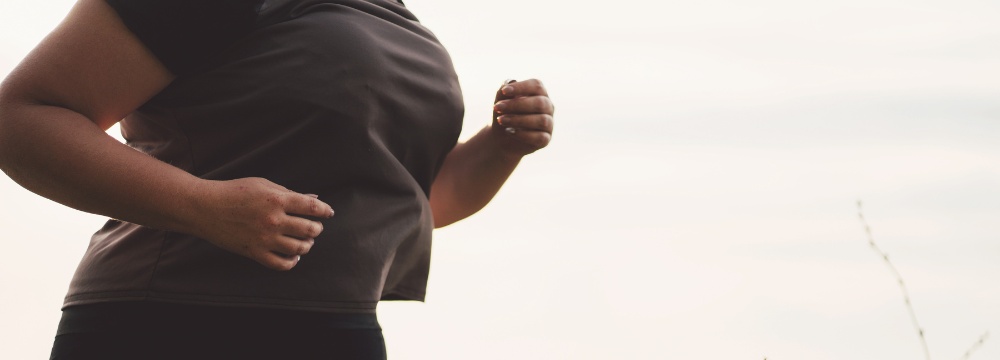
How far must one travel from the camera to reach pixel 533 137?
181 cm

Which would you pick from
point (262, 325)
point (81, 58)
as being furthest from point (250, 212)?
point (81, 58)

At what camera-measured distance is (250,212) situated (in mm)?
1283

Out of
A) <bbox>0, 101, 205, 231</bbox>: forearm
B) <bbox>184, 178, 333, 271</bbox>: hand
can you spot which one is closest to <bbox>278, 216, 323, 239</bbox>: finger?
<bbox>184, 178, 333, 271</bbox>: hand

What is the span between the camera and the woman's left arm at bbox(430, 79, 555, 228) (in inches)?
70.2

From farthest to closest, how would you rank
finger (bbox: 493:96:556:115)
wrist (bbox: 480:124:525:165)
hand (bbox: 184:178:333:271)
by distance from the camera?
wrist (bbox: 480:124:525:165) < finger (bbox: 493:96:556:115) < hand (bbox: 184:178:333:271)

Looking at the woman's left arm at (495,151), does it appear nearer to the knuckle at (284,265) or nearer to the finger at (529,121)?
the finger at (529,121)

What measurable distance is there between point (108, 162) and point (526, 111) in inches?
28.2

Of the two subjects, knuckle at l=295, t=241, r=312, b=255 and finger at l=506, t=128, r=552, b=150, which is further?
finger at l=506, t=128, r=552, b=150

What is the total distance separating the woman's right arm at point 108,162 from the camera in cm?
129

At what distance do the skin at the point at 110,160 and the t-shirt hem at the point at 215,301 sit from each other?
0.25 feet

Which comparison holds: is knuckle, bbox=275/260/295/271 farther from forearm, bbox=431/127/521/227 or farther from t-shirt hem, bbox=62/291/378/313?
forearm, bbox=431/127/521/227

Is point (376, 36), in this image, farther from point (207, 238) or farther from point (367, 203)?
point (207, 238)

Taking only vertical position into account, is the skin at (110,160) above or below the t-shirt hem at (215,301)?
above

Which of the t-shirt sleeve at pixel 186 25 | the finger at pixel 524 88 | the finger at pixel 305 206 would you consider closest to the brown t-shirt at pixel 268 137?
the t-shirt sleeve at pixel 186 25
